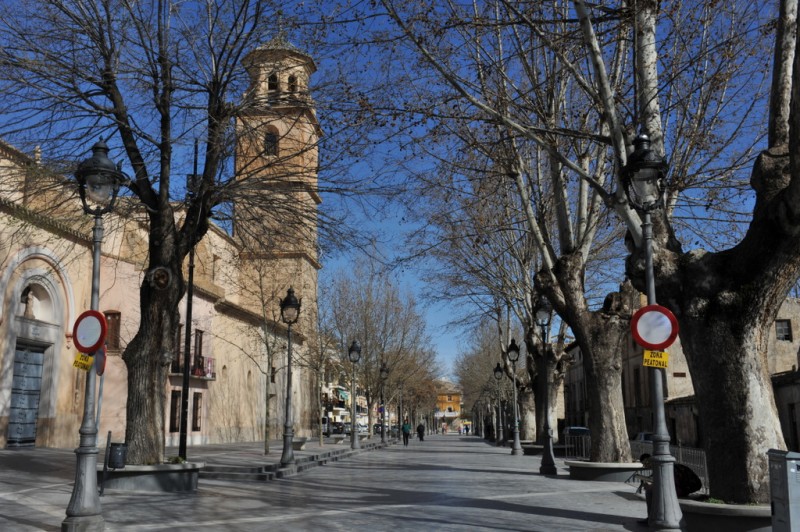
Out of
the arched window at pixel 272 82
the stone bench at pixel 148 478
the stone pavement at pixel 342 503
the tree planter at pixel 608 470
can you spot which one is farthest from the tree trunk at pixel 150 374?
the tree planter at pixel 608 470

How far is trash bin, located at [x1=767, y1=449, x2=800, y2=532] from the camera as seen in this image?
6.51 m

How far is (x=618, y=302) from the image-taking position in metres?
15.2

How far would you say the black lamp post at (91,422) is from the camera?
7.84 m

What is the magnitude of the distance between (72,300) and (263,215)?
47.0 feet

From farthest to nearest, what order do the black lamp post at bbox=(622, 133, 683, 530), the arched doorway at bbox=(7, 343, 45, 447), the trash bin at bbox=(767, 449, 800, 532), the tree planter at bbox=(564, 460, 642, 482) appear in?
1. the arched doorway at bbox=(7, 343, 45, 447)
2. the tree planter at bbox=(564, 460, 642, 482)
3. the black lamp post at bbox=(622, 133, 683, 530)
4. the trash bin at bbox=(767, 449, 800, 532)

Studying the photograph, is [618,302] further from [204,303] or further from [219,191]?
[204,303]

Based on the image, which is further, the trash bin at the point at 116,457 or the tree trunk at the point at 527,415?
the tree trunk at the point at 527,415

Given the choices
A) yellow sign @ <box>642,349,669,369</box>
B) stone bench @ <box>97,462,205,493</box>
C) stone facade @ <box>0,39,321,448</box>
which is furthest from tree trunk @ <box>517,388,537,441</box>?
yellow sign @ <box>642,349,669,369</box>

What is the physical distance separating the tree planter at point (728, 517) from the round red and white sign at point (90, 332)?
699 centimetres

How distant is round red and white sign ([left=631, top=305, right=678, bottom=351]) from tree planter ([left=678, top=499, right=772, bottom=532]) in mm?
1825

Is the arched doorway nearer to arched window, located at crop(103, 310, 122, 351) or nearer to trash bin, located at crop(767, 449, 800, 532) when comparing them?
arched window, located at crop(103, 310, 122, 351)

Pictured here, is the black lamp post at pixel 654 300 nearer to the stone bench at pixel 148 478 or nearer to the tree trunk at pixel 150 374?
the stone bench at pixel 148 478

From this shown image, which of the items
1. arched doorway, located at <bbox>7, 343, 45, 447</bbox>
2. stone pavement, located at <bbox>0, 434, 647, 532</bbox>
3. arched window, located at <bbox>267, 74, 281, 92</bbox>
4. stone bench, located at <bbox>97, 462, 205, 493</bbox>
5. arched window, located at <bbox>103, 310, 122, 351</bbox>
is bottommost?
stone pavement, located at <bbox>0, 434, 647, 532</bbox>

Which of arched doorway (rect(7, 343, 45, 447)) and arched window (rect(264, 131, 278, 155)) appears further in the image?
arched doorway (rect(7, 343, 45, 447))
